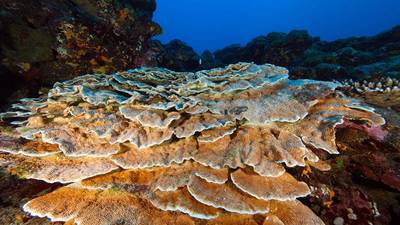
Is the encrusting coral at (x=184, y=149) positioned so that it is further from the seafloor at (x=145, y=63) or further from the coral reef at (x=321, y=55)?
the coral reef at (x=321, y=55)

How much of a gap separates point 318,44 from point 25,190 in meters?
10.9

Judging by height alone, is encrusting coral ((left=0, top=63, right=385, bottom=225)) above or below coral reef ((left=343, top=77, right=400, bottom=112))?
below

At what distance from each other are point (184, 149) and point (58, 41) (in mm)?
3912

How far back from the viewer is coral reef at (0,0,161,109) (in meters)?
4.54

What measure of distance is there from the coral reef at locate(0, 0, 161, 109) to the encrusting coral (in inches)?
102

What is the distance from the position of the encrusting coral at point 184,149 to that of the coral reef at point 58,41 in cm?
259

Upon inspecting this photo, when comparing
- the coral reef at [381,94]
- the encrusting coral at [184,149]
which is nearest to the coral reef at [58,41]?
the encrusting coral at [184,149]

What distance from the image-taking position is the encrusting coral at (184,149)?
2213 millimetres

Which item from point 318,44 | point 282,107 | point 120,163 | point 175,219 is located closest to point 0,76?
point 120,163

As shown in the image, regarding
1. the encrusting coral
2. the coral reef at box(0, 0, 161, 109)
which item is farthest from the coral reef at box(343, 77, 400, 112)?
the coral reef at box(0, 0, 161, 109)

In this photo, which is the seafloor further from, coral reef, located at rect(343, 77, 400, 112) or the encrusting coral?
the encrusting coral

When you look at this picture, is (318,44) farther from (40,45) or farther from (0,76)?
(0,76)

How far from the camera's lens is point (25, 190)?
2686 millimetres

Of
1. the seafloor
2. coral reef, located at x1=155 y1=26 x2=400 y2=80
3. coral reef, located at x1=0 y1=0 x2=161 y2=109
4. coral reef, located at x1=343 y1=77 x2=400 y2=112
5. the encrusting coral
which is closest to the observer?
the encrusting coral
